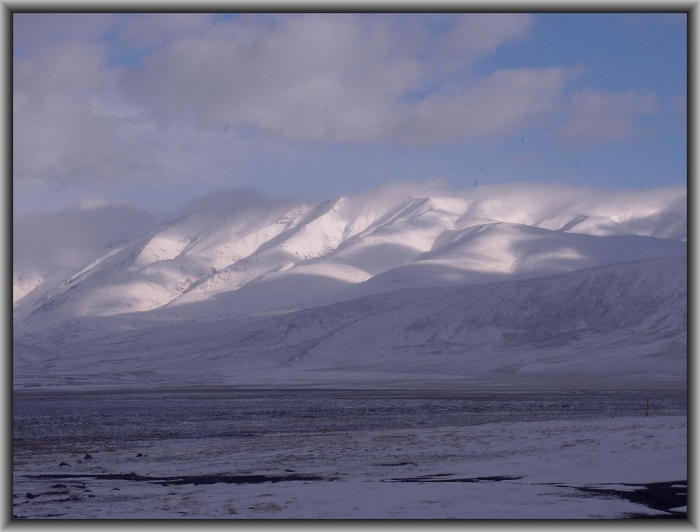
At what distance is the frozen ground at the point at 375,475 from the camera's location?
18859 millimetres

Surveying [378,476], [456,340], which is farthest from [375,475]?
[456,340]

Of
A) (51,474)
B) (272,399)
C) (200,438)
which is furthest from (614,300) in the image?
(51,474)

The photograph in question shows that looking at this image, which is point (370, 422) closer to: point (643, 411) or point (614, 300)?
point (643, 411)

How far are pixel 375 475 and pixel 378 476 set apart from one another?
7.8 inches

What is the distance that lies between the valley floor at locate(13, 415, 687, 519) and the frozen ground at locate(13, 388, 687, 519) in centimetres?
3

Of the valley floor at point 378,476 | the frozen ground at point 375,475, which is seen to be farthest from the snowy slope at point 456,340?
the valley floor at point 378,476

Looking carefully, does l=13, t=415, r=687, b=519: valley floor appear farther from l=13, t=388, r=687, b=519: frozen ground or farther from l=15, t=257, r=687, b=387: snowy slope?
l=15, t=257, r=687, b=387: snowy slope

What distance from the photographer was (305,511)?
18.7m

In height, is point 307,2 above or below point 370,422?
above

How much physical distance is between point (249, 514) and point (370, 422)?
2208 centimetres

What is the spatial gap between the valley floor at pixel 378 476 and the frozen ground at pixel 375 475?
0.11 feet

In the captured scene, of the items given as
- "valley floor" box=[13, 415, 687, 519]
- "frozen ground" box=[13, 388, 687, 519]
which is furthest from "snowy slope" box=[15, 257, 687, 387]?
"valley floor" box=[13, 415, 687, 519]

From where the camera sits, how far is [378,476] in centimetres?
2303

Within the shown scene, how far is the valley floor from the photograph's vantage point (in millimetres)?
18828
